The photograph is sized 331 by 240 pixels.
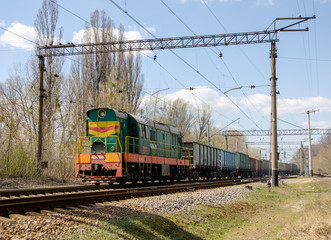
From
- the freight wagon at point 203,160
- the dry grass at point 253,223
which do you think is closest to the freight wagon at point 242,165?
the freight wagon at point 203,160

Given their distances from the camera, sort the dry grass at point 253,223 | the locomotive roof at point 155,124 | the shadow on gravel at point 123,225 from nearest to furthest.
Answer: the shadow on gravel at point 123,225
the dry grass at point 253,223
the locomotive roof at point 155,124

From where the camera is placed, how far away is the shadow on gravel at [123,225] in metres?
6.58

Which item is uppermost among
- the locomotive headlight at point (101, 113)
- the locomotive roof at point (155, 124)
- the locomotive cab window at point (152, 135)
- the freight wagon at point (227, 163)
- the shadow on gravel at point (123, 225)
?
the locomotive headlight at point (101, 113)

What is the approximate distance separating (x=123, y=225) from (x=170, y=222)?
1.68m

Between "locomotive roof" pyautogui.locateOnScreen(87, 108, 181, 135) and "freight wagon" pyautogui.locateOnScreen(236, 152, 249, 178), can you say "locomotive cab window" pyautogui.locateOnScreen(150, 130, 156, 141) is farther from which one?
"freight wagon" pyautogui.locateOnScreen(236, 152, 249, 178)

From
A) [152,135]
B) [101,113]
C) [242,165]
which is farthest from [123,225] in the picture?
[242,165]

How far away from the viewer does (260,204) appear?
47.1 feet

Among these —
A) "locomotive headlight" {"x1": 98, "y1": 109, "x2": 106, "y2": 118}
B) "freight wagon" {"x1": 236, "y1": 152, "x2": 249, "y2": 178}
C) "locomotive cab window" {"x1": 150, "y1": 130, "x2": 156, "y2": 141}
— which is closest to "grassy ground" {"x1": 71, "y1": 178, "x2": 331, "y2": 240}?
"locomotive cab window" {"x1": 150, "y1": 130, "x2": 156, "y2": 141}

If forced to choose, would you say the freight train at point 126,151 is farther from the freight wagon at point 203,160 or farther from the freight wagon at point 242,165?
the freight wagon at point 242,165

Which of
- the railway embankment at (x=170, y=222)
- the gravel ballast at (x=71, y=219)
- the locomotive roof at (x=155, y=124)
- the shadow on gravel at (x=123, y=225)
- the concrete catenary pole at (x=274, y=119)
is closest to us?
the gravel ballast at (x=71, y=219)

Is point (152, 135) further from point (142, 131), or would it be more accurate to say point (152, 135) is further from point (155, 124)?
point (142, 131)

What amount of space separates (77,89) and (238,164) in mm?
20882

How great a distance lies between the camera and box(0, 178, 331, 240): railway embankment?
6.33 meters

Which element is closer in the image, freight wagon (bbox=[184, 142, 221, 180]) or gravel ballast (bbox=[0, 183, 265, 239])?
gravel ballast (bbox=[0, 183, 265, 239])
